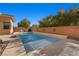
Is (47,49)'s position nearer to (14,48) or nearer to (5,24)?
(14,48)

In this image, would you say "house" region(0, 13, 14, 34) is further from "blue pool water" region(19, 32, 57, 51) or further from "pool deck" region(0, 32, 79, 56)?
"blue pool water" region(19, 32, 57, 51)

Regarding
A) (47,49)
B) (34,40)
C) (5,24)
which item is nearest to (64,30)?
(47,49)

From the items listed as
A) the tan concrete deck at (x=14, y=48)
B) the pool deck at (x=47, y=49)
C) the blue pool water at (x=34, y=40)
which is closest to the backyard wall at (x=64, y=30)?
the pool deck at (x=47, y=49)

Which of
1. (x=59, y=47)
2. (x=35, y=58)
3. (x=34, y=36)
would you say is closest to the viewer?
(x=35, y=58)

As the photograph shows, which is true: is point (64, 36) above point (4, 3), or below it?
below

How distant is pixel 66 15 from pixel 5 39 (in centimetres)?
262

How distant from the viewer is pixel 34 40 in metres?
8.50

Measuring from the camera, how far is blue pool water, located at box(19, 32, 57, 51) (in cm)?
768

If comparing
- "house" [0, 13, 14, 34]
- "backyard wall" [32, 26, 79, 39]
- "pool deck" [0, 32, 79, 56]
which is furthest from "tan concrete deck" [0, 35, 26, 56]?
"backyard wall" [32, 26, 79, 39]

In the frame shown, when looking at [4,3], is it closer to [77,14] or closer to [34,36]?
[34,36]

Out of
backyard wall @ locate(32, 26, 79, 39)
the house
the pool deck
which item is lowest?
the pool deck

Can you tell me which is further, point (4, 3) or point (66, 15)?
point (66, 15)

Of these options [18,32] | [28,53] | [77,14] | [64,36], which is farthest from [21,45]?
[77,14]

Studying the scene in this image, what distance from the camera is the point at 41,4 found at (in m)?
7.09
